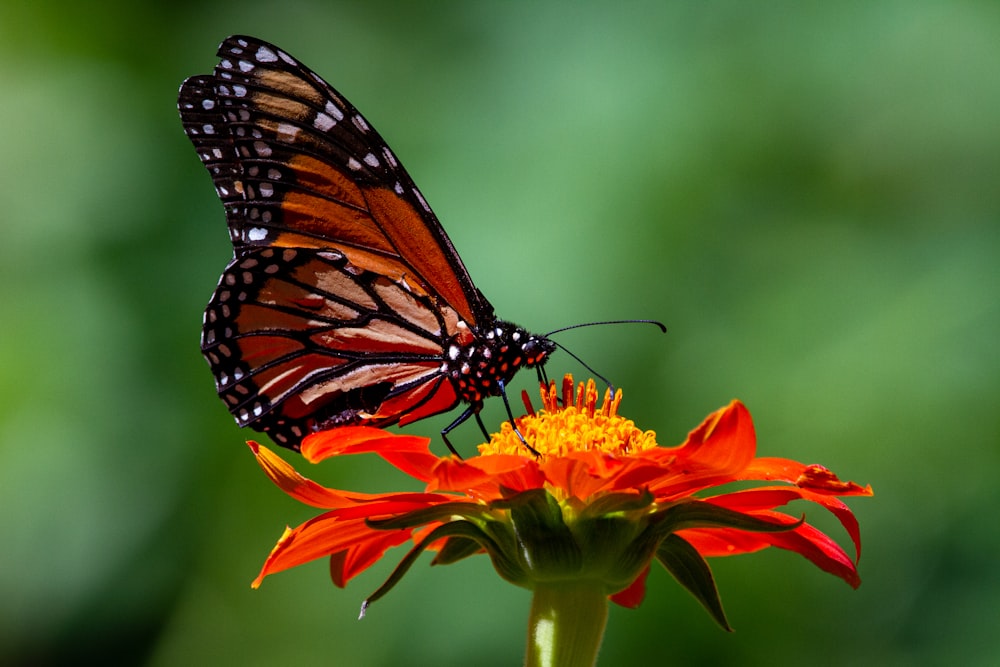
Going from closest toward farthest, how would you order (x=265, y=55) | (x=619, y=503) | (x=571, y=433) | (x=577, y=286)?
1. (x=619, y=503)
2. (x=571, y=433)
3. (x=265, y=55)
4. (x=577, y=286)

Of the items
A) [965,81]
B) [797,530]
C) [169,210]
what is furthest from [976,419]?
[169,210]

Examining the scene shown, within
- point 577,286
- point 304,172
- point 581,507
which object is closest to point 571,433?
point 581,507

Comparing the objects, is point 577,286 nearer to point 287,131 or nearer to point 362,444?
point 287,131

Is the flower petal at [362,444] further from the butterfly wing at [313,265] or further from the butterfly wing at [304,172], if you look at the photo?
the butterfly wing at [304,172]

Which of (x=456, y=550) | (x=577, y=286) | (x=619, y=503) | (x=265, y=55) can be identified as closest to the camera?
(x=619, y=503)

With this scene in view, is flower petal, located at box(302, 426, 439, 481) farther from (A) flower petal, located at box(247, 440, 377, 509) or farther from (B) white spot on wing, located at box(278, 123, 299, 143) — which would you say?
(B) white spot on wing, located at box(278, 123, 299, 143)

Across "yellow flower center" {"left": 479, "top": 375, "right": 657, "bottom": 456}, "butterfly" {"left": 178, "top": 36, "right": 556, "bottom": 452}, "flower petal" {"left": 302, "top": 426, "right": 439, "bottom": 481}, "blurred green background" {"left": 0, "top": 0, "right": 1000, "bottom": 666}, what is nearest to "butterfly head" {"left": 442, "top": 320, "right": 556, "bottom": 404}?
"butterfly" {"left": 178, "top": 36, "right": 556, "bottom": 452}
